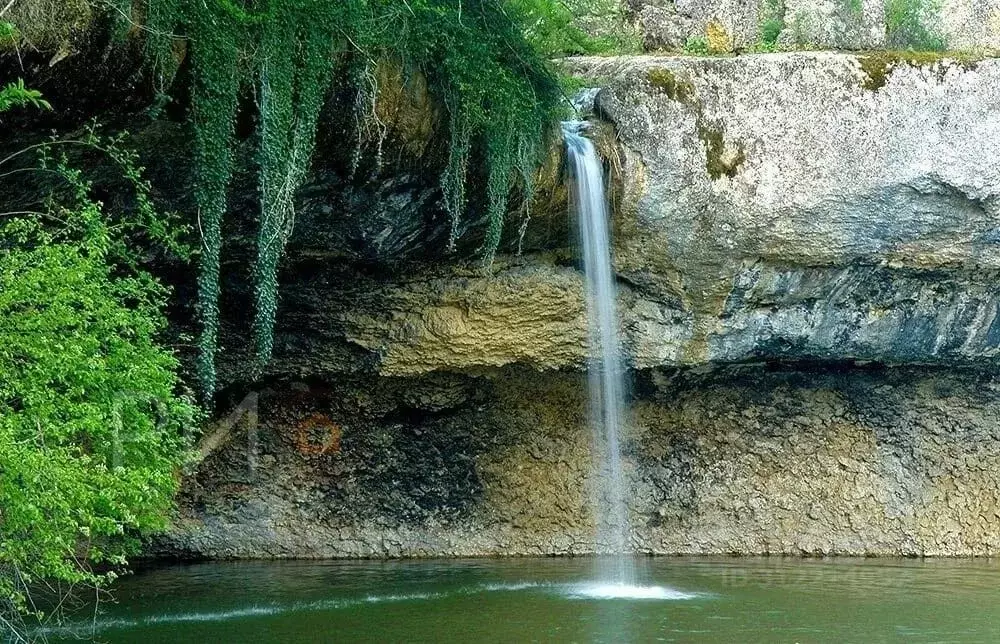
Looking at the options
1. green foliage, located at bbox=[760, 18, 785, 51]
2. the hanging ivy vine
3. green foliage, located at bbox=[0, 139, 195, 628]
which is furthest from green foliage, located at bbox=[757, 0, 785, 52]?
green foliage, located at bbox=[0, 139, 195, 628]

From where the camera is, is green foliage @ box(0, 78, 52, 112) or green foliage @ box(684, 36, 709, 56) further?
green foliage @ box(684, 36, 709, 56)

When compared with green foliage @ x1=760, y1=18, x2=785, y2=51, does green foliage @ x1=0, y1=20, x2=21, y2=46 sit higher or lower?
lower

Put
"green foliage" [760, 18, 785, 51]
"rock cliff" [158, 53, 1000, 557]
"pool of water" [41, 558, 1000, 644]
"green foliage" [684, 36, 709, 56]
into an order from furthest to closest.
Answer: "green foliage" [760, 18, 785, 51]
"green foliage" [684, 36, 709, 56]
"rock cliff" [158, 53, 1000, 557]
"pool of water" [41, 558, 1000, 644]

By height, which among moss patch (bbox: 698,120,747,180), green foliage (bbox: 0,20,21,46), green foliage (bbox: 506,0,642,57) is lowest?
green foliage (bbox: 0,20,21,46)

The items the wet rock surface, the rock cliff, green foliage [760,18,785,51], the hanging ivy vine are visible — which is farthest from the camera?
the wet rock surface

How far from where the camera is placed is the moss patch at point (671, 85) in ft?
40.4

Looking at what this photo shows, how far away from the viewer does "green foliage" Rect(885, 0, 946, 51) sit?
14.5 meters

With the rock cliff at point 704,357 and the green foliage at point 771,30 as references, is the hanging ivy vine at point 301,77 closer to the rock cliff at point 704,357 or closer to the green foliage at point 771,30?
the rock cliff at point 704,357

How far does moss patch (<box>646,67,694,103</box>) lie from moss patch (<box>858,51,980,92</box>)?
164 centimetres

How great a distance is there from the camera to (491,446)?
49.9 feet

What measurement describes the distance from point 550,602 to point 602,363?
3.03 metres

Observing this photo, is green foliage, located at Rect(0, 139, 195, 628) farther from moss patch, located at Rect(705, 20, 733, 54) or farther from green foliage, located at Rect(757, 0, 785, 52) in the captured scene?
moss patch, located at Rect(705, 20, 733, 54)

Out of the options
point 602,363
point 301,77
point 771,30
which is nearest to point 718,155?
point 602,363

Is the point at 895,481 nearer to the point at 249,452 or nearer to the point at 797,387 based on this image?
the point at 797,387
